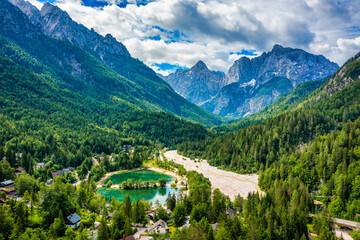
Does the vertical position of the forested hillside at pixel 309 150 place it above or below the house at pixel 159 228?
above

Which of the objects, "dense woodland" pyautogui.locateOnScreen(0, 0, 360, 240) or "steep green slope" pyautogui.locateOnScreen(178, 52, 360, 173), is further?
"steep green slope" pyautogui.locateOnScreen(178, 52, 360, 173)

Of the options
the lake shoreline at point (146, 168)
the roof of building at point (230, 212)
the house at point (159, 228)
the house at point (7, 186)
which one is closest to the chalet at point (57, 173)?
the lake shoreline at point (146, 168)

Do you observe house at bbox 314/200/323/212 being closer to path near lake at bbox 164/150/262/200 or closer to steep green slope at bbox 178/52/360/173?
path near lake at bbox 164/150/262/200

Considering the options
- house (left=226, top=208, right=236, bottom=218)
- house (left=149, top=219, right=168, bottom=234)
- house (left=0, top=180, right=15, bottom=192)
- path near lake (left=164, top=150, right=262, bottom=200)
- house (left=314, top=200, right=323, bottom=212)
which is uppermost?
house (left=314, top=200, right=323, bottom=212)

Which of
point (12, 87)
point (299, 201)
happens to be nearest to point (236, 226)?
point (299, 201)

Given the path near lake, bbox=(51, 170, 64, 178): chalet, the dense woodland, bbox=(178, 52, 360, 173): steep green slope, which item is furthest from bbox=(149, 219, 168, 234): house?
bbox=(178, 52, 360, 173): steep green slope

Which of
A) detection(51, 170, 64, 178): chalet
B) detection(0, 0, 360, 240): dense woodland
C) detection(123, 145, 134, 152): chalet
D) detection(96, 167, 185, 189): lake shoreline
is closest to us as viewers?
detection(0, 0, 360, 240): dense woodland

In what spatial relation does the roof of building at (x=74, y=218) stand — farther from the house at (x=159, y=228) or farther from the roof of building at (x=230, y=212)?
the roof of building at (x=230, y=212)

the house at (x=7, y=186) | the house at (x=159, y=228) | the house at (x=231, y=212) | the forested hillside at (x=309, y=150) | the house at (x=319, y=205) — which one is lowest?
the house at (x=7, y=186)

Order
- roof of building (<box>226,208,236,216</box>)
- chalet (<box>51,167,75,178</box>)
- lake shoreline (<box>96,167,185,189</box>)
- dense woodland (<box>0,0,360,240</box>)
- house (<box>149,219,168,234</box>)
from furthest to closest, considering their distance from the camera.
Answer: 1. lake shoreline (<box>96,167,185,189</box>)
2. chalet (<box>51,167,75,178</box>)
3. roof of building (<box>226,208,236,216</box>)
4. house (<box>149,219,168,234</box>)
5. dense woodland (<box>0,0,360,240</box>)
